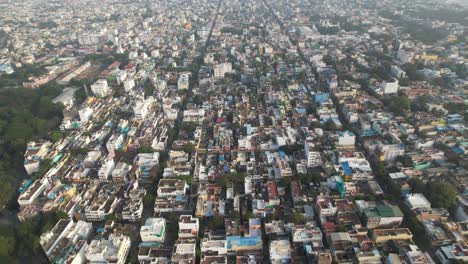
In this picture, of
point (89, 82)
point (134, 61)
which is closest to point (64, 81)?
point (89, 82)

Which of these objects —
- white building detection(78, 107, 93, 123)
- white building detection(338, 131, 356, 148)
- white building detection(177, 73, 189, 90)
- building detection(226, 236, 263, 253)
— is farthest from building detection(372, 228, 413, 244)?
white building detection(78, 107, 93, 123)

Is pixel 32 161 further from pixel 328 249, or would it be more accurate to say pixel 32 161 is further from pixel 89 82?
pixel 328 249

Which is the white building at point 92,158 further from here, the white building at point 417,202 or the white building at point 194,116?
the white building at point 417,202

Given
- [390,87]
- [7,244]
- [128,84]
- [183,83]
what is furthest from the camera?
[128,84]

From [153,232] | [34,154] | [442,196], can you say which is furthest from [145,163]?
[442,196]

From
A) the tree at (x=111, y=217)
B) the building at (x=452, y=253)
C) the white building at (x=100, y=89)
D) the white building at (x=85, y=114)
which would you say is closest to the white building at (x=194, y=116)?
the white building at (x=85, y=114)

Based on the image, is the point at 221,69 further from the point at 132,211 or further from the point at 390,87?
the point at 132,211
